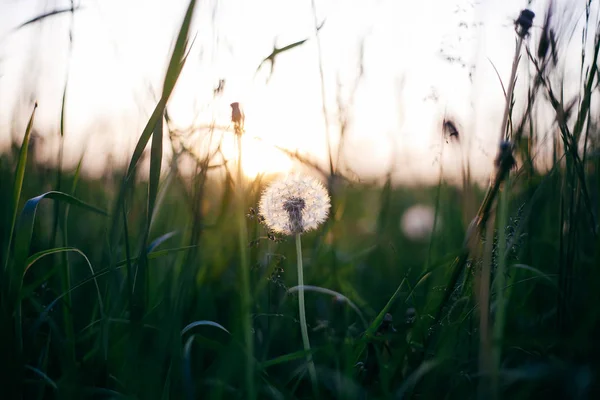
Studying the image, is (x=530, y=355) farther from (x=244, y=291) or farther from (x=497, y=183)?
(x=244, y=291)

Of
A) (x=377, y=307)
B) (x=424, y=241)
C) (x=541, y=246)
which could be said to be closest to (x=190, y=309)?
(x=377, y=307)

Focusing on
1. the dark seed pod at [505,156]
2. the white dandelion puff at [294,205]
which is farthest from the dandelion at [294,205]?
the dark seed pod at [505,156]

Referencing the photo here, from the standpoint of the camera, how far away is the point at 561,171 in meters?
1.34

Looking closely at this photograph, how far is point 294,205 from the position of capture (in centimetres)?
143

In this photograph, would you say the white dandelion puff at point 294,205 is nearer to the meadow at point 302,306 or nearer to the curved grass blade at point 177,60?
the meadow at point 302,306

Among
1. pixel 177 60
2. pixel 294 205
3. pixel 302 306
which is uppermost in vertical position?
pixel 177 60

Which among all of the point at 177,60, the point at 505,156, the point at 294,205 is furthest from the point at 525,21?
the point at 294,205

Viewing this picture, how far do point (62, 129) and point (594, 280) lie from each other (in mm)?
1134

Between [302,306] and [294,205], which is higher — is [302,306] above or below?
below

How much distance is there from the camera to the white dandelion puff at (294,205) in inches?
54.6

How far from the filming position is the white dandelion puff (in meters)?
1.39

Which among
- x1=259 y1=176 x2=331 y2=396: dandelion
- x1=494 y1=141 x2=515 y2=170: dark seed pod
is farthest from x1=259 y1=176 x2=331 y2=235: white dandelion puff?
x1=494 y1=141 x2=515 y2=170: dark seed pod

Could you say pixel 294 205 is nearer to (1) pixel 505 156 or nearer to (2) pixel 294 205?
(2) pixel 294 205

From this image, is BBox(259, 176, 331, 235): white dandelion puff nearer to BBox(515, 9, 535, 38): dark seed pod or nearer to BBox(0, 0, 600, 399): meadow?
BBox(0, 0, 600, 399): meadow
